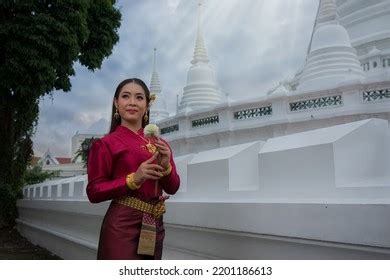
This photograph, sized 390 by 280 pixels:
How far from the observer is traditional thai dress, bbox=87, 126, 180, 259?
4.62 ft

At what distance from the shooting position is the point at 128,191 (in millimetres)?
1399

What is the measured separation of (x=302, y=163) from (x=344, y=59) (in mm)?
7071

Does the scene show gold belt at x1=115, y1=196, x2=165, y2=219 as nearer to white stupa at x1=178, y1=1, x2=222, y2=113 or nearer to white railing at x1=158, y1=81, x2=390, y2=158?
white railing at x1=158, y1=81, x2=390, y2=158

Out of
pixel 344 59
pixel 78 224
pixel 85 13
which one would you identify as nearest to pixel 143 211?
pixel 78 224

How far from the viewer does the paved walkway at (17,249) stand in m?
3.86

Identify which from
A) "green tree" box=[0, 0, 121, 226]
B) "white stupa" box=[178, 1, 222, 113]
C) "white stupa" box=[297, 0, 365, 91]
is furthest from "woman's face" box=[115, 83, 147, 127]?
"white stupa" box=[178, 1, 222, 113]

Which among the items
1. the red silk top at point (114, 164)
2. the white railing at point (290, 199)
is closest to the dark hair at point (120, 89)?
the red silk top at point (114, 164)

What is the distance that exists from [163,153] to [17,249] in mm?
3807

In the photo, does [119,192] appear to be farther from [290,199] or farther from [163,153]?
[290,199]

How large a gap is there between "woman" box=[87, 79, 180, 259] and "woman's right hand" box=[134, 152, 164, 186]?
1 cm

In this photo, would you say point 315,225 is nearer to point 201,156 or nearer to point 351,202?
point 351,202

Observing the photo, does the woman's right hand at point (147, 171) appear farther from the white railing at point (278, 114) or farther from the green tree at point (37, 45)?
the white railing at point (278, 114)

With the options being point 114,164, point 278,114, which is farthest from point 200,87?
point 114,164

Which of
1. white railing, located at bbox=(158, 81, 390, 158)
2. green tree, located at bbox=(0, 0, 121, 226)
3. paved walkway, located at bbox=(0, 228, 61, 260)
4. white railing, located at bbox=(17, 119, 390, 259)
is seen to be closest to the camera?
white railing, located at bbox=(17, 119, 390, 259)
